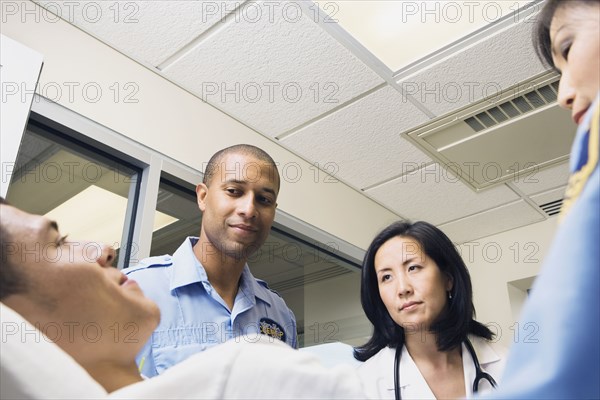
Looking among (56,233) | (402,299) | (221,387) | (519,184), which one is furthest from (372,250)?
(519,184)

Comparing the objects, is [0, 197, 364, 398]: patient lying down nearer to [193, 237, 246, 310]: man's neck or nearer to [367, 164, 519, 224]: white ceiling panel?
[193, 237, 246, 310]: man's neck

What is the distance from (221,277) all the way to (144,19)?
1.12 meters

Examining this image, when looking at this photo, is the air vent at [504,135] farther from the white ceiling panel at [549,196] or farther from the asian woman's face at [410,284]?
the asian woman's face at [410,284]

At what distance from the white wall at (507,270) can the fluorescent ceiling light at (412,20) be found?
202 centimetres

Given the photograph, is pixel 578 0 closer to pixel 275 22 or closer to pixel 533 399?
pixel 533 399

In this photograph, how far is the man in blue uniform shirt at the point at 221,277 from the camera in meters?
1.54

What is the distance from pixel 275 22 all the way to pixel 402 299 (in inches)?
47.2

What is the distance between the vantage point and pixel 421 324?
166 cm

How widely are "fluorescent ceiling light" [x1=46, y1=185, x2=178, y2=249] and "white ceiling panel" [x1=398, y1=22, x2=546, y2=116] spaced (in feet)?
4.57

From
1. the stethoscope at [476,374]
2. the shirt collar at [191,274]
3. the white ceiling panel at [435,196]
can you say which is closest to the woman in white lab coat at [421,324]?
the stethoscope at [476,374]

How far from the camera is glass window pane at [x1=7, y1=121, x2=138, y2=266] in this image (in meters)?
2.04

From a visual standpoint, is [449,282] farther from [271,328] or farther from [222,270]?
[222,270]

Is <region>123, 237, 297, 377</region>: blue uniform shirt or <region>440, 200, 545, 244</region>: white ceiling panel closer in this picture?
<region>123, 237, 297, 377</region>: blue uniform shirt

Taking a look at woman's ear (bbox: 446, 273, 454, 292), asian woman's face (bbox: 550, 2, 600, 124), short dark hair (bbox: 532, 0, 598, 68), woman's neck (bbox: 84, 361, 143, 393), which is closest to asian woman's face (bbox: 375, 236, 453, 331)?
woman's ear (bbox: 446, 273, 454, 292)
